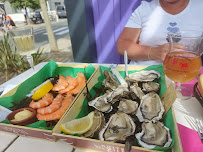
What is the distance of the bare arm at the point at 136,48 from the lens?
1213 mm

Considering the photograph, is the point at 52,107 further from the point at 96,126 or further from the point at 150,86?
the point at 150,86

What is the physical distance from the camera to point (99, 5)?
85.7 inches

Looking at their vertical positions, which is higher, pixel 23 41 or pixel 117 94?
pixel 23 41

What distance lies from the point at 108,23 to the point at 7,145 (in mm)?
2103

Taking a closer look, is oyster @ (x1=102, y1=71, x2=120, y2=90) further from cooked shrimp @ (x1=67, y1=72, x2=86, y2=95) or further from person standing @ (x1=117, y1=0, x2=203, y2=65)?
person standing @ (x1=117, y1=0, x2=203, y2=65)

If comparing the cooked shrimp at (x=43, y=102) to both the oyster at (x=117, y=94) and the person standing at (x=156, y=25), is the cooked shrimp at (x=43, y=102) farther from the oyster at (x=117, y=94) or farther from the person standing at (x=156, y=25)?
the person standing at (x=156, y=25)

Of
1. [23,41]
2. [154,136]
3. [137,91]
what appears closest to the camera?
[154,136]

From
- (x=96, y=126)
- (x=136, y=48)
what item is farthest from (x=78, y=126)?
(x=136, y=48)

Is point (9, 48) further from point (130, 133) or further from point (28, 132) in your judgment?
point (130, 133)

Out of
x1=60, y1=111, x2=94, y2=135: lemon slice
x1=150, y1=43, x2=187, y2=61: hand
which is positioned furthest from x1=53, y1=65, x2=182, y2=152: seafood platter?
x1=150, y1=43, x2=187, y2=61: hand

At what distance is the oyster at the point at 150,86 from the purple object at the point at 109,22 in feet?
5.23

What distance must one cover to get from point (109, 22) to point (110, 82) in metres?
1.68

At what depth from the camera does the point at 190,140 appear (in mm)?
523

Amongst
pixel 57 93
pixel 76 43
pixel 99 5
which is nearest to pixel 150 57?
pixel 57 93
